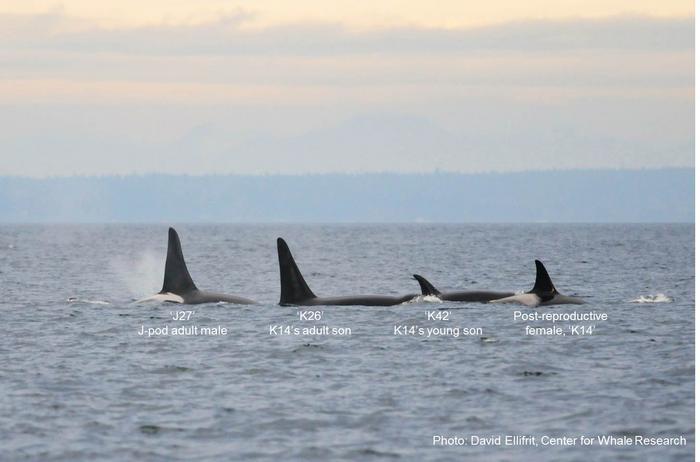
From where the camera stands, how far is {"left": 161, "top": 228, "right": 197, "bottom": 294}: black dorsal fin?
31266mm

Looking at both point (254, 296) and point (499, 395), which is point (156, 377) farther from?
point (254, 296)

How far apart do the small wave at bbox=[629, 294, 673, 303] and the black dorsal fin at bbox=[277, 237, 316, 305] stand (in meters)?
10.2

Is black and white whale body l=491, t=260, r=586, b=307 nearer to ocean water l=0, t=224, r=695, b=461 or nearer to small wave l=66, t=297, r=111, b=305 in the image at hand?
ocean water l=0, t=224, r=695, b=461

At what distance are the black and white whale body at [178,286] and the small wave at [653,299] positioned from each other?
11.3 m

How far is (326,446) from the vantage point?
15844 mm

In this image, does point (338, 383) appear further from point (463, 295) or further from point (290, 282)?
point (463, 295)

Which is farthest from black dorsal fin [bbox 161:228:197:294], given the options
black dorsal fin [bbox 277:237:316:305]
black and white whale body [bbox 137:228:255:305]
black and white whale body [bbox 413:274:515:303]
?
black and white whale body [bbox 413:274:515:303]

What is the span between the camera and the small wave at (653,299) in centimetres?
3559

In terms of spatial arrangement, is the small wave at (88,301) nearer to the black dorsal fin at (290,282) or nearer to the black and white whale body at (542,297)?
the black dorsal fin at (290,282)

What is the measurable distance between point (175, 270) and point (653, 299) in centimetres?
1410

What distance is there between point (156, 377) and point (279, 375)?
2.03m

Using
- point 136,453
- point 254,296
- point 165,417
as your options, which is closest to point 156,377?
point 165,417

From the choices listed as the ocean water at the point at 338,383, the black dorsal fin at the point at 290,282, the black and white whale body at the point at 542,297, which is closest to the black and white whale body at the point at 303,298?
the black dorsal fin at the point at 290,282

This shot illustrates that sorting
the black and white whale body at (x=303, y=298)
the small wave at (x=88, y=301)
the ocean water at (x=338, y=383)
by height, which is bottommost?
the ocean water at (x=338, y=383)
